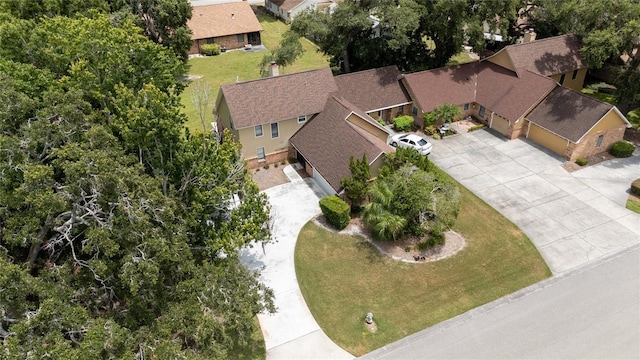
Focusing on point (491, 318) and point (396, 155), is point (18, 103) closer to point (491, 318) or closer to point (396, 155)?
point (396, 155)

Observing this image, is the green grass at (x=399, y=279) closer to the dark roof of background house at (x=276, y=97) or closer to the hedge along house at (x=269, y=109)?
the hedge along house at (x=269, y=109)

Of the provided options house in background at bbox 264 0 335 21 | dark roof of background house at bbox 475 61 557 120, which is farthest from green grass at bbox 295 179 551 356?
house in background at bbox 264 0 335 21

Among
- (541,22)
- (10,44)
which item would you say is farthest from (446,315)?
(541,22)

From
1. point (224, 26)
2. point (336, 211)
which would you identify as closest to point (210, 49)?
point (224, 26)

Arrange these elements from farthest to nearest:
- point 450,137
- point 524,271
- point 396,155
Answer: point 450,137, point 396,155, point 524,271

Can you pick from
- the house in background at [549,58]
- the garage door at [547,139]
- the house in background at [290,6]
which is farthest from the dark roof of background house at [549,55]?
the house in background at [290,6]

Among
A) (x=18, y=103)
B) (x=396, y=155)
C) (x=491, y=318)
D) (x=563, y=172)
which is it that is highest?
(x=18, y=103)

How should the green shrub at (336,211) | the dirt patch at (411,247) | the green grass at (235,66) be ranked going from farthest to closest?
the green grass at (235,66) → the green shrub at (336,211) → the dirt patch at (411,247)
